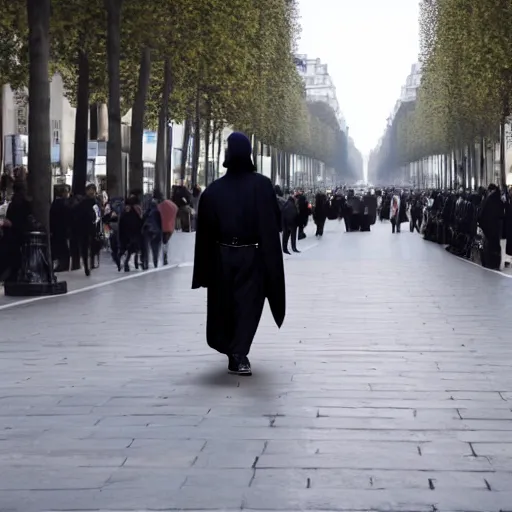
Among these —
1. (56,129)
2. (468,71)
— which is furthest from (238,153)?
(56,129)

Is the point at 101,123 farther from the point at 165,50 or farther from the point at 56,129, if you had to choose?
the point at 165,50

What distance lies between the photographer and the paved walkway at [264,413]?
23.9 feet

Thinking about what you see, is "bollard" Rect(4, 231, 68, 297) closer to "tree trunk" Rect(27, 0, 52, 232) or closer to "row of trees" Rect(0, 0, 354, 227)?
"tree trunk" Rect(27, 0, 52, 232)

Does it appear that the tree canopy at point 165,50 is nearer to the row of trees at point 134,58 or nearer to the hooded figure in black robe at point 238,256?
the row of trees at point 134,58

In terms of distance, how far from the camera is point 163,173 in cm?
5703

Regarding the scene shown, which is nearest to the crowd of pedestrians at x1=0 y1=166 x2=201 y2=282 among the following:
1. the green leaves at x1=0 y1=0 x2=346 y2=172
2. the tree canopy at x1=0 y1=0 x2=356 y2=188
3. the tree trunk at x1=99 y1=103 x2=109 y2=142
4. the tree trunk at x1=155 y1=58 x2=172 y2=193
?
the green leaves at x1=0 y1=0 x2=346 y2=172

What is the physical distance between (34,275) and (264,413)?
14.1 m

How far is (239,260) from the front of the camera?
472 inches

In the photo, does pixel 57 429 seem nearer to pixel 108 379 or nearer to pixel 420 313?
pixel 108 379

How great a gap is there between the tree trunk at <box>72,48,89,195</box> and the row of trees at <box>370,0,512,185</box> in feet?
51.2

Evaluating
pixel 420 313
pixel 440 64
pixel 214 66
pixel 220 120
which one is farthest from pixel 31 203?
pixel 440 64

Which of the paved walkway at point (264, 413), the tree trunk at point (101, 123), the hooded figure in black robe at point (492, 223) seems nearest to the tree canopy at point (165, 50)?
the tree trunk at point (101, 123)

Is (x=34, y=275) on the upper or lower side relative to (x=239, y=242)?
lower

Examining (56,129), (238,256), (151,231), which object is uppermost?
(56,129)
